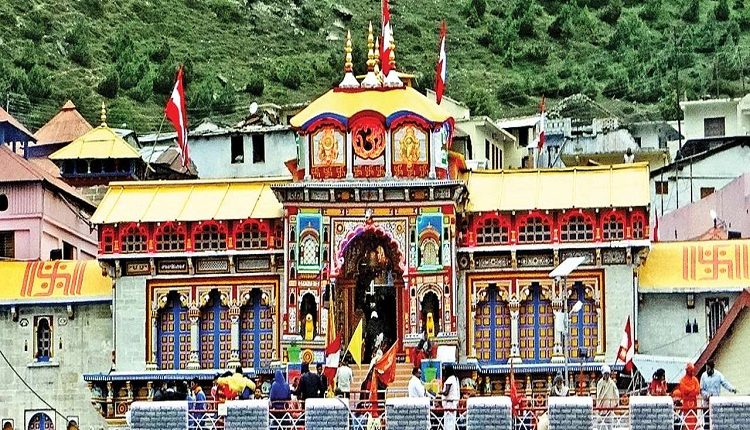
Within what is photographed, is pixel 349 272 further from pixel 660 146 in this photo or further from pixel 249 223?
pixel 660 146

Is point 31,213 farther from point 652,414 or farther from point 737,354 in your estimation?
point 652,414

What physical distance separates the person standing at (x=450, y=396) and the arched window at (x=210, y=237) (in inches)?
233

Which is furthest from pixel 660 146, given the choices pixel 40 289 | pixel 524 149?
pixel 40 289

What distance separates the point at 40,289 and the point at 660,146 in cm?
3529

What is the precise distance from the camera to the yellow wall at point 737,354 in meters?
54.2

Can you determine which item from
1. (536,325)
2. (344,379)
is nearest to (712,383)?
(344,379)

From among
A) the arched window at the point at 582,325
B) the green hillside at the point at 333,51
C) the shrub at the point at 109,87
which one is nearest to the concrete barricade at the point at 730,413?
the arched window at the point at 582,325

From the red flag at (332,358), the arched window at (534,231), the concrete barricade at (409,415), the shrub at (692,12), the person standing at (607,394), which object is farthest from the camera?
the shrub at (692,12)

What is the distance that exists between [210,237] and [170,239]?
3.01 ft

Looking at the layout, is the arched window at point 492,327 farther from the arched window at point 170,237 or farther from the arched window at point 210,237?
the arched window at point 170,237

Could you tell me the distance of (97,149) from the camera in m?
82.9

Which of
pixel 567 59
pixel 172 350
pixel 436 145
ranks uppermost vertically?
pixel 567 59

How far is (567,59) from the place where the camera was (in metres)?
139

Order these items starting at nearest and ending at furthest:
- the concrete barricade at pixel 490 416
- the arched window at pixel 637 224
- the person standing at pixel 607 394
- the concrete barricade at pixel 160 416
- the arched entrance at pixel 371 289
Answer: the concrete barricade at pixel 490 416 → the concrete barricade at pixel 160 416 → the person standing at pixel 607 394 → the arched window at pixel 637 224 → the arched entrance at pixel 371 289
